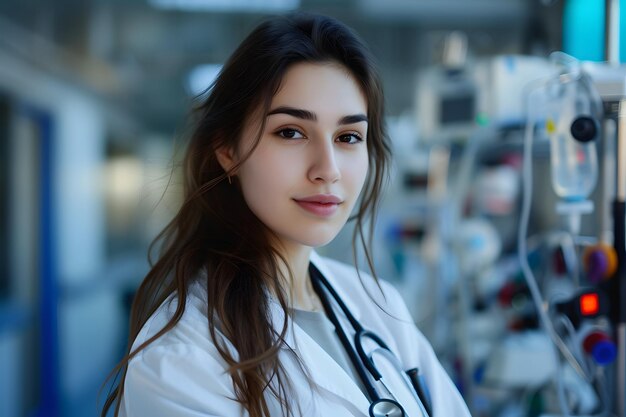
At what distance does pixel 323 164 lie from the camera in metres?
0.95

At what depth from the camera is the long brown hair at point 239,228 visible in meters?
0.89

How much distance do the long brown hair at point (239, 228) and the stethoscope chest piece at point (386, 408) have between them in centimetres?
16

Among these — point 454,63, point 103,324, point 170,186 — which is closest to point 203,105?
point 170,186

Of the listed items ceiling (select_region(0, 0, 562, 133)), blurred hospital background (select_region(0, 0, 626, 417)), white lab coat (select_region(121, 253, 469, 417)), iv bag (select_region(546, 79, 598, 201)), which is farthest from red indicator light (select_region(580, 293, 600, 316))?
ceiling (select_region(0, 0, 562, 133))

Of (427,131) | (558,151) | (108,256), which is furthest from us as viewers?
(108,256)

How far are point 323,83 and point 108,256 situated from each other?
5385mm

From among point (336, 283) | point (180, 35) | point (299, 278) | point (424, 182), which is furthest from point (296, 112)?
point (180, 35)

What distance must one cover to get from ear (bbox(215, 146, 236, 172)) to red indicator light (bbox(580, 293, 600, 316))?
0.96 m

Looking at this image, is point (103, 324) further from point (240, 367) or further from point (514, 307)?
point (240, 367)

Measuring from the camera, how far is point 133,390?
0.82 m

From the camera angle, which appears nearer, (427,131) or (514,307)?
(514,307)

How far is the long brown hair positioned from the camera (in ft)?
2.91

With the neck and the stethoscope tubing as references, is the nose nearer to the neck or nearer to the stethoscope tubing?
the neck

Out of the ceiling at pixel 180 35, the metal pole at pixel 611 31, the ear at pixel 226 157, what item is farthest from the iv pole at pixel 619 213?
the ceiling at pixel 180 35
